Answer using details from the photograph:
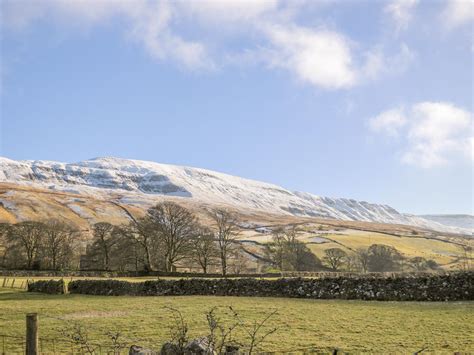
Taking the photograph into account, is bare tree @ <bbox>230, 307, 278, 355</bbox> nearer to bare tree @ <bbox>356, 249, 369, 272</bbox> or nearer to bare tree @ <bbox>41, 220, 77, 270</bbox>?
bare tree @ <bbox>41, 220, 77, 270</bbox>

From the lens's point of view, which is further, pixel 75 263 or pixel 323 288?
pixel 75 263

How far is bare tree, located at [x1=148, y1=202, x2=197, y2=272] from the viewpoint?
232 ft

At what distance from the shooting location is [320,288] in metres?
30.2

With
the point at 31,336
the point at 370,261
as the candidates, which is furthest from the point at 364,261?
the point at 31,336

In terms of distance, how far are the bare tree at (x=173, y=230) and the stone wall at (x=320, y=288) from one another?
32.5m

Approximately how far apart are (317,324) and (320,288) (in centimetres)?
1297

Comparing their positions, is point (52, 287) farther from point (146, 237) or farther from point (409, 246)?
point (409, 246)

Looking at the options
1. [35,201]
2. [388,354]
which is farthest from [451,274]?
[35,201]

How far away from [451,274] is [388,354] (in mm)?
19012

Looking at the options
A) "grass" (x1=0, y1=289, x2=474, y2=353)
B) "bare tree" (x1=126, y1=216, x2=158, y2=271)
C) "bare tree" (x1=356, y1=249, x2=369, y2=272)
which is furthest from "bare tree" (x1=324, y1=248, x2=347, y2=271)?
"grass" (x1=0, y1=289, x2=474, y2=353)

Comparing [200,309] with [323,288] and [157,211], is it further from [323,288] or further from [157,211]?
[157,211]

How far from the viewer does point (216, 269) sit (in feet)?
322

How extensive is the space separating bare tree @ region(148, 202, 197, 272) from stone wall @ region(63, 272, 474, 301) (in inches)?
1278

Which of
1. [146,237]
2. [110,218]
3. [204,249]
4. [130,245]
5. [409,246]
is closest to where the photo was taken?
[146,237]
